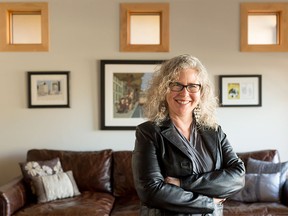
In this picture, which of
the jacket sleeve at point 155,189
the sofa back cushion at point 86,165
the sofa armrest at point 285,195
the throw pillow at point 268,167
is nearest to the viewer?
the jacket sleeve at point 155,189

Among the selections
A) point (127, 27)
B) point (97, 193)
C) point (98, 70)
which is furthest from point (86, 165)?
point (127, 27)

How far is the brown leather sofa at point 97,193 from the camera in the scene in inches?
120

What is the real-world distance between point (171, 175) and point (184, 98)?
33 centimetres

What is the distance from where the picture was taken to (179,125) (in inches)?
60.6

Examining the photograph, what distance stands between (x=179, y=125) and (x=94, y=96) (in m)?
2.74

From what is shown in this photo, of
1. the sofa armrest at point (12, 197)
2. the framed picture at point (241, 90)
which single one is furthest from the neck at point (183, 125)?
the framed picture at point (241, 90)

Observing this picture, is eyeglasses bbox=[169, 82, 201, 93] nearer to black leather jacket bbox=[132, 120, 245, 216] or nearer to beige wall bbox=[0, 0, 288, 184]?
black leather jacket bbox=[132, 120, 245, 216]

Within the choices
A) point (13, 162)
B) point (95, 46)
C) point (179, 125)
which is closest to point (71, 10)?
point (95, 46)

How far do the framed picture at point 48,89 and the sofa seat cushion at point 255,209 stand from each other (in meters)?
2.20

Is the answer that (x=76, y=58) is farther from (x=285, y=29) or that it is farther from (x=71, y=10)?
(x=285, y=29)

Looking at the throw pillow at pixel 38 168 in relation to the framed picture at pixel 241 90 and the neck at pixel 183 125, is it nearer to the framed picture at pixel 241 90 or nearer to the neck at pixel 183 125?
the framed picture at pixel 241 90

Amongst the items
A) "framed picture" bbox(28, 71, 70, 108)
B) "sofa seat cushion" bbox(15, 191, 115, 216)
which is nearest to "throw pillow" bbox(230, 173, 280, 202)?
"sofa seat cushion" bbox(15, 191, 115, 216)

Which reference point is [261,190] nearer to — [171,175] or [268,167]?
[268,167]

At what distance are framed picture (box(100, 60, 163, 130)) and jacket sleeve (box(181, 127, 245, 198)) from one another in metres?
2.57
